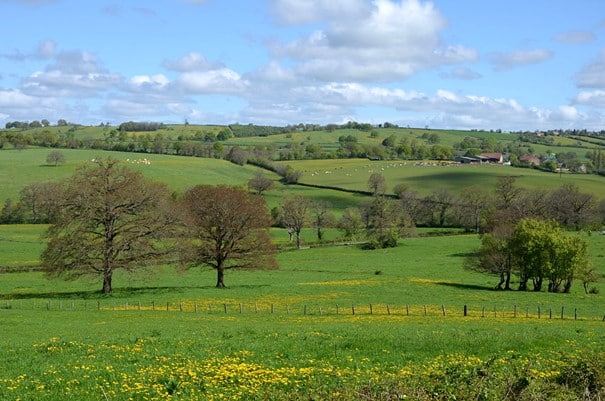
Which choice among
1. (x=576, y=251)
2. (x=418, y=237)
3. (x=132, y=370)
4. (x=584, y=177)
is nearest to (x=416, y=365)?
(x=132, y=370)

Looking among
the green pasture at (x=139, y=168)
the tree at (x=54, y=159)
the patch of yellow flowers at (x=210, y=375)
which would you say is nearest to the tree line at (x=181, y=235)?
the patch of yellow flowers at (x=210, y=375)

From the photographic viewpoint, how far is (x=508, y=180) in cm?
12362

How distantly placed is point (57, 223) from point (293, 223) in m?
62.4

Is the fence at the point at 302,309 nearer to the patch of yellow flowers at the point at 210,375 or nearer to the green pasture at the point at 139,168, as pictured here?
the patch of yellow flowers at the point at 210,375

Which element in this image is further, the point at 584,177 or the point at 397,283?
the point at 584,177

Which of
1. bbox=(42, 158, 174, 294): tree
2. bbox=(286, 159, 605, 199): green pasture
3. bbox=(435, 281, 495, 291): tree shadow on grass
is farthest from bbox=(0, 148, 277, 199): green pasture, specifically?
bbox=(435, 281, 495, 291): tree shadow on grass

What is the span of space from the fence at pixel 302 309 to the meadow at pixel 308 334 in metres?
0.19

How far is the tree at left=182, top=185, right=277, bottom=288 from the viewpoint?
185ft

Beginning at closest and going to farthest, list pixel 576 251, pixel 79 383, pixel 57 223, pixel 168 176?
pixel 79 383, pixel 57 223, pixel 576 251, pixel 168 176

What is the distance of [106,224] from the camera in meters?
49.1

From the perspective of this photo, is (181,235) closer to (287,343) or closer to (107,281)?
(107,281)

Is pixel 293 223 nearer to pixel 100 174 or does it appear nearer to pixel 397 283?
pixel 397 283

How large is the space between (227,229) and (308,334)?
33.3 metres

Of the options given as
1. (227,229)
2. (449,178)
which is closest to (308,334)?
(227,229)
